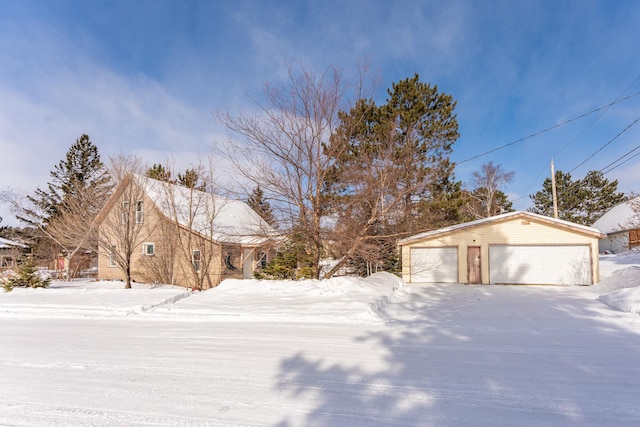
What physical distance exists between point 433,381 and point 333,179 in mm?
9510

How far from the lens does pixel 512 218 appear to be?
48.1 feet

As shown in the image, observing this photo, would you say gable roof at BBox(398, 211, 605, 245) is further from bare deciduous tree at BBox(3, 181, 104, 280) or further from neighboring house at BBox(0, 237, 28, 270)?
neighboring house at BBox(0, 237, 28, 270)

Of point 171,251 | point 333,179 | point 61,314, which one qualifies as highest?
point 333,179

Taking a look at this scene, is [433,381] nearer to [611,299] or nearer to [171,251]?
[611,299]

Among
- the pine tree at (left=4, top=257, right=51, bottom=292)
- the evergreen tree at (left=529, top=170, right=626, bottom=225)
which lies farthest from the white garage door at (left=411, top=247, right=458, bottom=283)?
the evergreen tree at (left=529, top=170, right=626, bottom=225)

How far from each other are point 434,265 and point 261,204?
8.04 meters

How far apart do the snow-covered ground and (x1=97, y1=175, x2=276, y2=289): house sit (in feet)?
23.7

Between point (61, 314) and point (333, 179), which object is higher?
point (333, 179)

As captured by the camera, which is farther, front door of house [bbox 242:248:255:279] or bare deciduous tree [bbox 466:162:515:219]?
bare deciduous tree [bbox 466:162:515:219]

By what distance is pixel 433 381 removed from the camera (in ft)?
12.5

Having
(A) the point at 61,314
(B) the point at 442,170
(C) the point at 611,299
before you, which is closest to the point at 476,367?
(C) the point at 611,299

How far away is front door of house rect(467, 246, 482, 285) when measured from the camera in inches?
582

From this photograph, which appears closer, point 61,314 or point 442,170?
point 61,314

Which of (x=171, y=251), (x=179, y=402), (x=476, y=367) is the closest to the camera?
(x=179, y=402)
